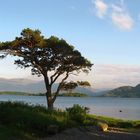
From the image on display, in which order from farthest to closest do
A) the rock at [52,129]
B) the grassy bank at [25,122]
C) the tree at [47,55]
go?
1. the tree at [47,55]
2. the rock at [52,129]
3. the grassy bank at [25,122]

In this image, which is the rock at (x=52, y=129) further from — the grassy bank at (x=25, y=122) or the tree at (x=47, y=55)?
the tree at (x=47, y=55)

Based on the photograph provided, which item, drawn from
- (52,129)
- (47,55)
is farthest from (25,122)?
(47,55)

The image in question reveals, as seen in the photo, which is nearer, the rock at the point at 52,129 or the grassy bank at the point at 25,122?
the grassy bank at the point at 25,122

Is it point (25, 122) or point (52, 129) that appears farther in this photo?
point (25, 122)

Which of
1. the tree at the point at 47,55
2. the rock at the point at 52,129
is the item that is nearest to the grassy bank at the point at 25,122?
the rock at the point at 52,129

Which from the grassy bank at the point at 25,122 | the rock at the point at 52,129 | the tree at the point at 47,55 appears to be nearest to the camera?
the grassy bank at the point at 25,122

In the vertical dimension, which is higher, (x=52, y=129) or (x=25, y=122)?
(x=25, y=122)

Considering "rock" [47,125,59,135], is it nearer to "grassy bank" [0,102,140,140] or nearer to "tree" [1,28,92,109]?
"grassy bank" [0,102,140,140]

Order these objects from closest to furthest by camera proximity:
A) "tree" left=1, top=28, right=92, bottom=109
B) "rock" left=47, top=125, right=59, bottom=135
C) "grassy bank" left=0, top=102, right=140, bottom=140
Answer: "grassy bank" left=0, top=102, right=140, bottom=140 < "rock" left=47, top=125, right=59, bottom=135 < "tree" left=1, top=28, right=92, bottom=109

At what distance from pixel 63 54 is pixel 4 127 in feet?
72.7

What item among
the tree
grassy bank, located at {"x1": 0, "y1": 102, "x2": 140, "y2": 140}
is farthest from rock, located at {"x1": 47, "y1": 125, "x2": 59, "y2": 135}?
the tree

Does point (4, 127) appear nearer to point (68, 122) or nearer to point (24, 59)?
point (68, 122)

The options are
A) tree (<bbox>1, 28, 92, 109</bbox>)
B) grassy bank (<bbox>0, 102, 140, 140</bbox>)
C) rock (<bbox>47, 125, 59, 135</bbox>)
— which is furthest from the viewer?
tree (<bbox>1, 28, 92, 109</bbox>)

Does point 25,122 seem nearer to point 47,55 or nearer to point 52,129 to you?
point 52,129
